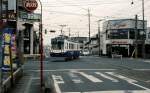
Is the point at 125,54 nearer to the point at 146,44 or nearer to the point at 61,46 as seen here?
the point at 146,44

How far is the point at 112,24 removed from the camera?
102 metres

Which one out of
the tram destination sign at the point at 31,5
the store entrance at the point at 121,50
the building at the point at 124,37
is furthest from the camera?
the store entrance at the point at 121,50

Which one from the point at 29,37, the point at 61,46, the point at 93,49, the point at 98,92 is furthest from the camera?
the point at 93,49

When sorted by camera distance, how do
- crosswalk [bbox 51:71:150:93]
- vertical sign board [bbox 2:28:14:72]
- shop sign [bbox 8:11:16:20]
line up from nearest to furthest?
vertical sign board [bbox 2:28:14:72] → shop sign [bbox 8:11:16:20] → crosswalk [bbox 51:71:150:93]

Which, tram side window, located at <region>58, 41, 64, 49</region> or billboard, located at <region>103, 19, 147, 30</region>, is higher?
billboard, located at <region>103, 19, 147, 30</region>

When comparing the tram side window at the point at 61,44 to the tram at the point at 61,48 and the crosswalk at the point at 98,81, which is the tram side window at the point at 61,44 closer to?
the tram at the point at 61,48

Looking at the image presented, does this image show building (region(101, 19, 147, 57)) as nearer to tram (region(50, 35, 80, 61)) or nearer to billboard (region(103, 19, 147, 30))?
billboard (region(103, 19, 147, 30))

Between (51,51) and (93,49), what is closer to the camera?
(51,51)

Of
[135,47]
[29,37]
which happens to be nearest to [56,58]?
[29,37]

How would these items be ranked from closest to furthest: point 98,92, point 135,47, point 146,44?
point 98,92 < point 135,47 < point 146,44

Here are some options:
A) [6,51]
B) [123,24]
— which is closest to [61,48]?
[6,51]

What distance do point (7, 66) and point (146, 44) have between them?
265 ft

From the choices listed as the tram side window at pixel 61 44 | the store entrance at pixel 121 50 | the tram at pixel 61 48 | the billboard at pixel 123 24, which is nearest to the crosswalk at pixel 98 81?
the tram at pixel 61 48

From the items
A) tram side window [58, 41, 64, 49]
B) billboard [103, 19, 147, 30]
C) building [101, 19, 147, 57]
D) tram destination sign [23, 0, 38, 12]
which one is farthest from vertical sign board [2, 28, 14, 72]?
billboard [103, 19, 147, 30]
